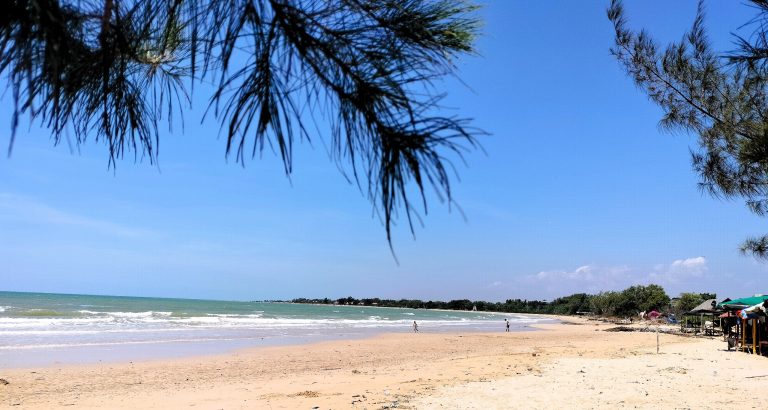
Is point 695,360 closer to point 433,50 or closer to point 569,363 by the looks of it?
point 569,363

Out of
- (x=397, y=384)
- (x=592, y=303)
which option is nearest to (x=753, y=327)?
(x=397, y=384)

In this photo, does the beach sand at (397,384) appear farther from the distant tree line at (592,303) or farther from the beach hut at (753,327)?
the distant tree line at (592,303)

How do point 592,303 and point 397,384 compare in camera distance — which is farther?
point 592,303

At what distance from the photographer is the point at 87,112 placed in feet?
6.64

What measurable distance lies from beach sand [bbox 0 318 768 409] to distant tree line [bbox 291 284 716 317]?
31.2m

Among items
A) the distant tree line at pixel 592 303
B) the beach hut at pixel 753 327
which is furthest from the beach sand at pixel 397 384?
the distant tree line at pixel 592 303

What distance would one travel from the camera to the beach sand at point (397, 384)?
24.0 ft

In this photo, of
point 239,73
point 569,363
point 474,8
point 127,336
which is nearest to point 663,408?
point 569,363

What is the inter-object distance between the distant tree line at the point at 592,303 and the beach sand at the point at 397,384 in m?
31.2

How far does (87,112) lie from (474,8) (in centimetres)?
148

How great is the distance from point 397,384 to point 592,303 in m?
73.2

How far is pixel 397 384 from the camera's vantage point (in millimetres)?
9430

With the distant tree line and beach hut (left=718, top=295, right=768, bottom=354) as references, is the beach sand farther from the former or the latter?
the distant tree line

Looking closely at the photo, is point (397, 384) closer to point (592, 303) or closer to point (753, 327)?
point (753, 327)
